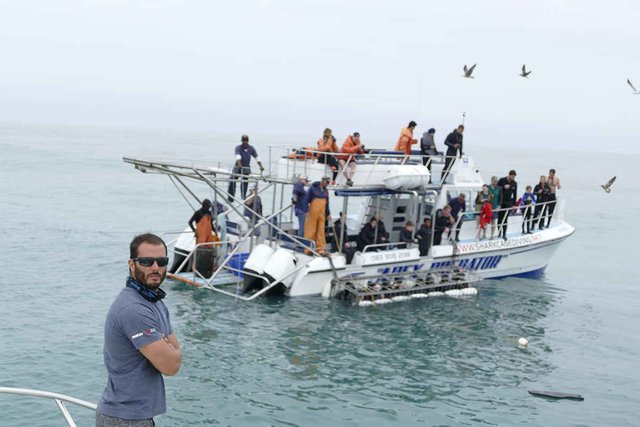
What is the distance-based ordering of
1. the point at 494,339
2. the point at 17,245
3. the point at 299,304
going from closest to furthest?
the point at 494,339 → the point at 299,304 → the point at 17,245

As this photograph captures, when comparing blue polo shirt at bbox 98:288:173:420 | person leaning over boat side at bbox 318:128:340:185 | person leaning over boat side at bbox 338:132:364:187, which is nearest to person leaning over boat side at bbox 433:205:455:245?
person leaning over boat side at bbox 338:132:364:187

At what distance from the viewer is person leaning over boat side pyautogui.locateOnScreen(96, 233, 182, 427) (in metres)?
3.90

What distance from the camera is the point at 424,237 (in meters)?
19.8

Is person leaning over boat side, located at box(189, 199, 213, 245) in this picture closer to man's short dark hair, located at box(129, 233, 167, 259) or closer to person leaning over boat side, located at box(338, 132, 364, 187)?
person leaning over boat side, located at box(338, 132, 364, 187)

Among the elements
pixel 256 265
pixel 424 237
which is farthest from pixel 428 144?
pixel 256 265

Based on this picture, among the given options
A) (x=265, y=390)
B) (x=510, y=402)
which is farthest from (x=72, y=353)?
(x=510, y=402)

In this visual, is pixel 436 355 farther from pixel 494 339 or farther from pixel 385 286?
pixel 385 286

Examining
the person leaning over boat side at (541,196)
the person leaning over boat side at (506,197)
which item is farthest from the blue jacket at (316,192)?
the person leaning over boat side at (541,196)

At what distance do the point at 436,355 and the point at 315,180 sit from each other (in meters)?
6.19

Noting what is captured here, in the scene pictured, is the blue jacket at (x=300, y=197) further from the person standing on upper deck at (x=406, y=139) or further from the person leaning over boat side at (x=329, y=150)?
the person standing on upper deck at (x=406, y=139)

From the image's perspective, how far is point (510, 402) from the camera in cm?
1282

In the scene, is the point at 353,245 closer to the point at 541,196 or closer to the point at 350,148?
the point at 350,148

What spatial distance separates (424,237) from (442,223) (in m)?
0.99

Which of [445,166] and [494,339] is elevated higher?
[445,166]
